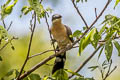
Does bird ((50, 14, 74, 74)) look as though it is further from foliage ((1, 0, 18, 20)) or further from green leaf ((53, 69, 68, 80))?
foliage ((1, 0, 18, 20))

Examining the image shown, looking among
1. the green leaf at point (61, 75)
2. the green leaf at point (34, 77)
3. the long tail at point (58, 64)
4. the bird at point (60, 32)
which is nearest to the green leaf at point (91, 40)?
the green leaf at point (61, 75)

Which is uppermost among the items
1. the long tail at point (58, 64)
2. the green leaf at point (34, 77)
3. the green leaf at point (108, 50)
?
the green leaf at point (108, 50)

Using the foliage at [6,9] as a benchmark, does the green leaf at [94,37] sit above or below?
below

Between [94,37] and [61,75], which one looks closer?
[94,37]

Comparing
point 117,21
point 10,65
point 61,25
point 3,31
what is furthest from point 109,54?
point 10,65

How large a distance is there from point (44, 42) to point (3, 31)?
282 inches

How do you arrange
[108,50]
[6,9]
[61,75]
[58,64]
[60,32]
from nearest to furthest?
[108,50] < [6,9] < [61,75] < [58,64] < [60,32]

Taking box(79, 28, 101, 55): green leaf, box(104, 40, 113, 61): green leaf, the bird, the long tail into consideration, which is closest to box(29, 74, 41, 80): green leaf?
box(79, 28, 101, 55): green leaf

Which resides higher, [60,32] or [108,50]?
[108,50]

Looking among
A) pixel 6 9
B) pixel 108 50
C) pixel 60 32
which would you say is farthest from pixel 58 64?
pixel 108 50

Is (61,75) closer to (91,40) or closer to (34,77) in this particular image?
(34,77)

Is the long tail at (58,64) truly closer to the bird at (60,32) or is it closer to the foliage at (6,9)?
the bird at (60,32)

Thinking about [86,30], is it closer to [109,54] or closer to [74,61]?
[109,54]

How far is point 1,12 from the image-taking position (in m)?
2.22
